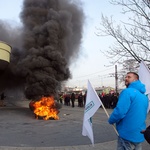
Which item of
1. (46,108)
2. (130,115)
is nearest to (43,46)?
(46,108)

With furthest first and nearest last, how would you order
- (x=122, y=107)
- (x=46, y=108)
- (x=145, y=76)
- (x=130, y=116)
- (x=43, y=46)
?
(x=43, y=46), (x=46, y=108), (x=145, y=76), (x=130, y=116), (x=122, y=107)

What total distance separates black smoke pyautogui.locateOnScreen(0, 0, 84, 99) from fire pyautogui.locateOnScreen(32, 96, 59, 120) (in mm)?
745

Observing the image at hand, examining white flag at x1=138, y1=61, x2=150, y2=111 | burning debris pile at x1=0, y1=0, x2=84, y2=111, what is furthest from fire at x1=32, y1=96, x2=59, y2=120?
white flag at x1=138, y1=61, x2=150, y2=111

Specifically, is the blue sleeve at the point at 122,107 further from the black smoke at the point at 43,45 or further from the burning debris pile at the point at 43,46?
the black smoke at the point at 43,45

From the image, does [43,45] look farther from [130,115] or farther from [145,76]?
[130,115]

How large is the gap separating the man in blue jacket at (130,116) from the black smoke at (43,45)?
49.7 feet

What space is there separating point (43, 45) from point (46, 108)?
258 inches

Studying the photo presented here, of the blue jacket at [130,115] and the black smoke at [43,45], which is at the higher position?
the black smoke at [43,45]

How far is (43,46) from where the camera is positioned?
21609mm

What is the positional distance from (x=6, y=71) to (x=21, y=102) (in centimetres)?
806

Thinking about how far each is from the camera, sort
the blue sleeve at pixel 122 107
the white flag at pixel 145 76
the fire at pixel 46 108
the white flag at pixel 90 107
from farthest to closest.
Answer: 1. the fire at pixel 46 108
2. the white flag at pixel 145 76
3. the white flag at pixel 90 107
4. the blue sleeve at pixel 122 107

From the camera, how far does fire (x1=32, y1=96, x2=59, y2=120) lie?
53.3 feet

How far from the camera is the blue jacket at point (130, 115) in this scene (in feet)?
11.8

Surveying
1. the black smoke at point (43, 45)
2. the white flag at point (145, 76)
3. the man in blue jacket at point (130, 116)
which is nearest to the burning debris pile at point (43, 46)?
the black smoke at point (43, 45)
